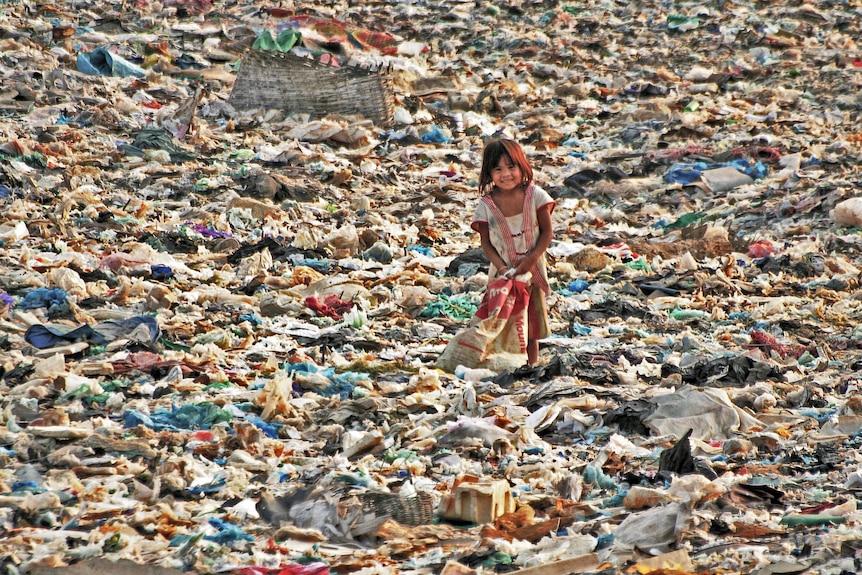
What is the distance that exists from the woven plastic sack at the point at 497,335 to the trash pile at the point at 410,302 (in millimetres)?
119

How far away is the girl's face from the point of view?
16.2ft

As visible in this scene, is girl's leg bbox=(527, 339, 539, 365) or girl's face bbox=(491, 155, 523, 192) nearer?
girl's face bbox=(491, 155, 523, 192)

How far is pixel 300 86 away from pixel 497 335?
6.06 metres

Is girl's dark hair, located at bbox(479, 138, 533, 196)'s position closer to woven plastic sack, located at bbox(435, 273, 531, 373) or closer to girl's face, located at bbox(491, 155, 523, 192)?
girl's face, located at bbox(491, 155, 523, 192)

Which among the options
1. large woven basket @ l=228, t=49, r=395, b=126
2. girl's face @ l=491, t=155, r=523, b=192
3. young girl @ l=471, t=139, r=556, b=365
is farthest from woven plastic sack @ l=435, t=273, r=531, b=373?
large woven basket @ l=228, t=49, r=395, b=126

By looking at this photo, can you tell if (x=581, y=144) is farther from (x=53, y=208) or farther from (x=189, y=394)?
(x=189, y=394)

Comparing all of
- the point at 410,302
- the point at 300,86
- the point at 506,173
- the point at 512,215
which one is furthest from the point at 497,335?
the point at 300,86

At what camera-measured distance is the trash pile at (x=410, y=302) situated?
3.26m

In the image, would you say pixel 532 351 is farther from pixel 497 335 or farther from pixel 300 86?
pixel 300 86

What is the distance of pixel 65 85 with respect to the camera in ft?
33.5

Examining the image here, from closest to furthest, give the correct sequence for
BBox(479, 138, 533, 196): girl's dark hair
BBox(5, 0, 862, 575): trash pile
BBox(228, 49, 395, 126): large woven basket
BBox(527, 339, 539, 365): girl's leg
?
1. BBox(5, 0, 862, 575): trash pile
2. BBox(479, 138, 533, 196): girl's dark hair
3. BBox(527, 339, 539, 365): girl's leg
4. BBox(228, 49, 395, 126): large woven basket

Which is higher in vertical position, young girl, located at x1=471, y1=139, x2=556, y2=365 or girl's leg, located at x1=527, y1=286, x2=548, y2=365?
young girl, located at x1=471, y1=139, x2=556, y2=365

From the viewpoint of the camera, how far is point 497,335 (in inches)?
199

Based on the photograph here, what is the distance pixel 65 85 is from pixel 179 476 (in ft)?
25.1
